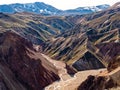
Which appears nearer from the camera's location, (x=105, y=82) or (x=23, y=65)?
(x=105, y=82)

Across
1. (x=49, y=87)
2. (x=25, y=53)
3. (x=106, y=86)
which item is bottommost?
(x=49, y=87)

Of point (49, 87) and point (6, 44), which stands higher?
point (6, 44)

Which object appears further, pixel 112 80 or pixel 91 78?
pixel 91 78

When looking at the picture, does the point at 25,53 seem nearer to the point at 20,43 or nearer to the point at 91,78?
the point at 20,43

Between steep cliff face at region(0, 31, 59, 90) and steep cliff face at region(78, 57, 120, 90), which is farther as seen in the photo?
steep cliff face at region(0, 31, 59, 90)

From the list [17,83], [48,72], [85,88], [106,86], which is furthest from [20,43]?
[106,86]

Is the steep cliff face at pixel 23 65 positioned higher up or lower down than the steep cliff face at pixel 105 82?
lower down

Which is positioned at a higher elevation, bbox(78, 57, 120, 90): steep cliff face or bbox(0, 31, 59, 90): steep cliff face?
bbox(78, 57, 120, 90): steep cliff face

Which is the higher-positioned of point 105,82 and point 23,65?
point 105,82
